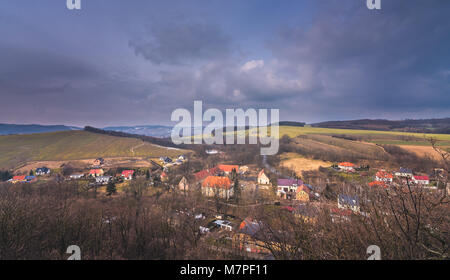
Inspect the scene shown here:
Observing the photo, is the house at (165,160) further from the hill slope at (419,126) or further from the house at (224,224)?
the hill slope at (419,126)

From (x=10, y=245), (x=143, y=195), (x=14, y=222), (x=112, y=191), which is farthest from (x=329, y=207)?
(x=112, y=191)

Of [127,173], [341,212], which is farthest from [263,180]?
[341,212]

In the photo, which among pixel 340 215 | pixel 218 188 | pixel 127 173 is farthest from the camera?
pixel 127 173

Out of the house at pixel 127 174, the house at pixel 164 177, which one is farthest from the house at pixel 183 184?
the house at pixel 127 174

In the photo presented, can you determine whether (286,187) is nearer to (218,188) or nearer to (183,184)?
(218,188)

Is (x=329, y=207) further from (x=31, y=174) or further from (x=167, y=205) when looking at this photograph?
(x=31, y=174)
